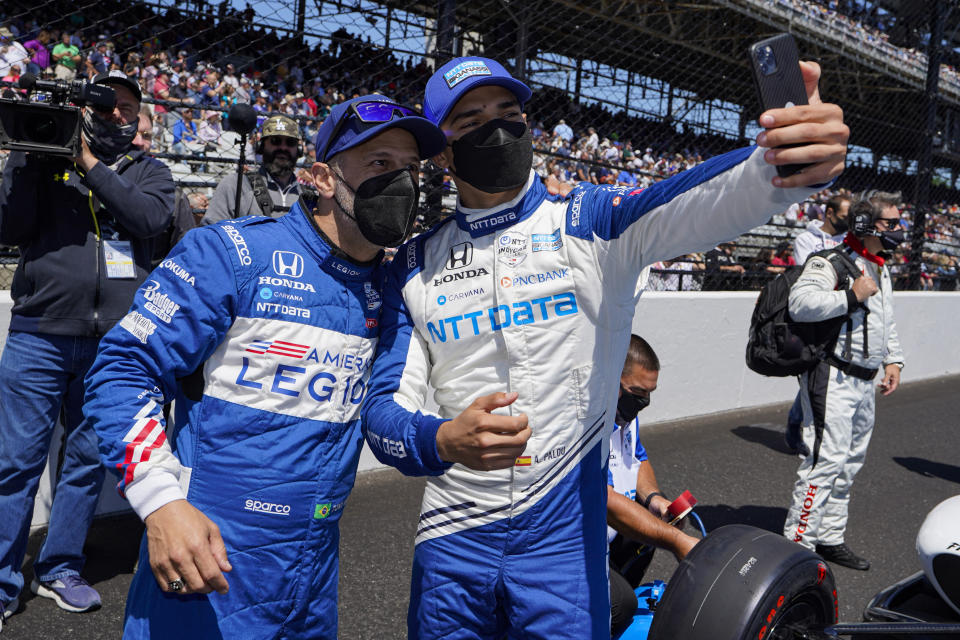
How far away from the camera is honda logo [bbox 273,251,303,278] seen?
1.67m

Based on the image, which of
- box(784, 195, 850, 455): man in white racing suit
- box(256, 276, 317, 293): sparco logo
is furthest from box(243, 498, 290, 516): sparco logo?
box(784, 195, 850, 455): man in white racing suit

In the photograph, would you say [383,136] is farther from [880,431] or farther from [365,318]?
[880,431]

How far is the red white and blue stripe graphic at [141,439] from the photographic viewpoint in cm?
138

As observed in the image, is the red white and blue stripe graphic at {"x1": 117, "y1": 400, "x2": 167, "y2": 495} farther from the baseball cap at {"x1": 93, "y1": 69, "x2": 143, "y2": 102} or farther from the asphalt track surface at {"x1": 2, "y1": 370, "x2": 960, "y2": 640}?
the baseball cap at {"x1": 93, "y1": 69, "x2": 143, "y2": 102}

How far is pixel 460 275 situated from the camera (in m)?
1.75

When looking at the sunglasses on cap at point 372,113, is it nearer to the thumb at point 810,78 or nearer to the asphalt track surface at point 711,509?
the thumb at point 810,78

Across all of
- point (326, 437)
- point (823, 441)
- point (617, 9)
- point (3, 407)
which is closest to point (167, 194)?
point (3, 407)

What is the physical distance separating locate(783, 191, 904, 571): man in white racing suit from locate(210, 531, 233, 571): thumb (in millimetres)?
3204

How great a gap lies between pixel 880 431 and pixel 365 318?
247 inches

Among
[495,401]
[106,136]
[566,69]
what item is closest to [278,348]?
[495,401]

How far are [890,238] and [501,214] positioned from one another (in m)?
2.97

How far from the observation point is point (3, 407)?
2885 mm

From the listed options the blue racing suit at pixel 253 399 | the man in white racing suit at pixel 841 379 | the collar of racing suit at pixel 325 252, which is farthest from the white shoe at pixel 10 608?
the man in white racing suit at pixel 841 379

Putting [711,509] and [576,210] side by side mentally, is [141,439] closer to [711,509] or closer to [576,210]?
[576,210]
